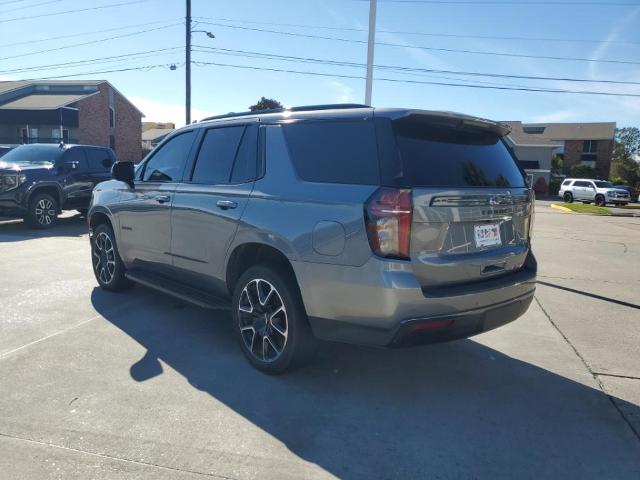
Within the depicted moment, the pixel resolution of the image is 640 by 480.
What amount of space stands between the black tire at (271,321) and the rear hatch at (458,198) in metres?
0.96

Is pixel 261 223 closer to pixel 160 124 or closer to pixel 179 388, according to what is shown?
pixel 179 388

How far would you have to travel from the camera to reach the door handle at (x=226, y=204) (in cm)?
395

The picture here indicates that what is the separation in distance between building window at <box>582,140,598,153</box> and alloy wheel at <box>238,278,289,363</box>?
66.4 metres

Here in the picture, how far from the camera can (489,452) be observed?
286 cm

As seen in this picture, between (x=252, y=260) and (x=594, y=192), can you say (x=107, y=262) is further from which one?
(x=594, y=192)

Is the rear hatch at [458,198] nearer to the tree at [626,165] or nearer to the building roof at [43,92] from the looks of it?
the building roof at [43,92]

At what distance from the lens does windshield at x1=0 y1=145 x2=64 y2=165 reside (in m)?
11.5

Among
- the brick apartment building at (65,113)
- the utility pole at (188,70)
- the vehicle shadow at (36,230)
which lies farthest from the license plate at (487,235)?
the brick apartment building at (65,113)

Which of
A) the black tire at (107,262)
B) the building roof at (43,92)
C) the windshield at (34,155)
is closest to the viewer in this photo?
the black tire at (107,262)

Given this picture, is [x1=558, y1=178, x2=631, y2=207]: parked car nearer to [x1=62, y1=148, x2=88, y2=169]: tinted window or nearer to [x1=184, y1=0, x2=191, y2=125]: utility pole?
[x1=184, y1=0, x2=191, y2=125]: utility pole

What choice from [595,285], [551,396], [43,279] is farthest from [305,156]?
[595,285]

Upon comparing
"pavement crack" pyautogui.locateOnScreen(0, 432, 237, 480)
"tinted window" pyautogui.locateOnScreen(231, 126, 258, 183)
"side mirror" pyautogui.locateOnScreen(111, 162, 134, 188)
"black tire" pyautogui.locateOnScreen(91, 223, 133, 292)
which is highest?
"tinted window" pyautogui.locateOnScreen(231, 126, 258, 183)

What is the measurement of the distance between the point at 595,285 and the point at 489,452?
17.6ft

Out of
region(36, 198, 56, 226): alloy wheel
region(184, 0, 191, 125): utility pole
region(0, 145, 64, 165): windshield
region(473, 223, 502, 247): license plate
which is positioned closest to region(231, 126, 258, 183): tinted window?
region(473, 223, 502, 247): license plate
